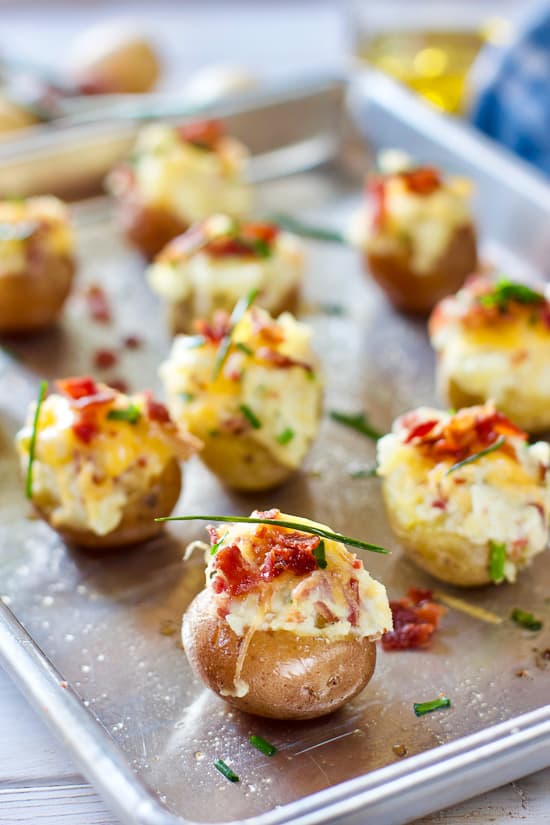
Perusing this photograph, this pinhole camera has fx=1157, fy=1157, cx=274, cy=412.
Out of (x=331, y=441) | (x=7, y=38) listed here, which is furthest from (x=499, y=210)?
(x=7, y=38)

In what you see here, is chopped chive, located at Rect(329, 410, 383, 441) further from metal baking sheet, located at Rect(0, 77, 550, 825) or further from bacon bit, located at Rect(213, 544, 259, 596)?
bacon bit, located at Rect(213, 544, 259, 596)

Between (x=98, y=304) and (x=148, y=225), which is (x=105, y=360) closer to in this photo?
(x=98, y=304)

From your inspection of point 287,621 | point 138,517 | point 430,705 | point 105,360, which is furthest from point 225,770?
point 105,360

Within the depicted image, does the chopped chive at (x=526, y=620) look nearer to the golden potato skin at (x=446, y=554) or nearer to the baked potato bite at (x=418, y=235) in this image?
the golden potato skin at (x=446, y=554)

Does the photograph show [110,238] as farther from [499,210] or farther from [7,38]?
[7,38]

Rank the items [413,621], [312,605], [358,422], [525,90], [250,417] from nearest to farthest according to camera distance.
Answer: [312,605] → [413,621] → [250,417] → [358,422] → [525,90]

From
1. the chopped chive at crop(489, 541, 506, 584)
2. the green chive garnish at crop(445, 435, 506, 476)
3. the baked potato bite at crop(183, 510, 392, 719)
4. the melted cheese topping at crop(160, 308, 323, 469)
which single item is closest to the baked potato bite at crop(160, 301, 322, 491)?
the melted cheese topping at crop(160, 308, 323, 469)

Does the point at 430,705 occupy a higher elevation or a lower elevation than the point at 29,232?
lower
